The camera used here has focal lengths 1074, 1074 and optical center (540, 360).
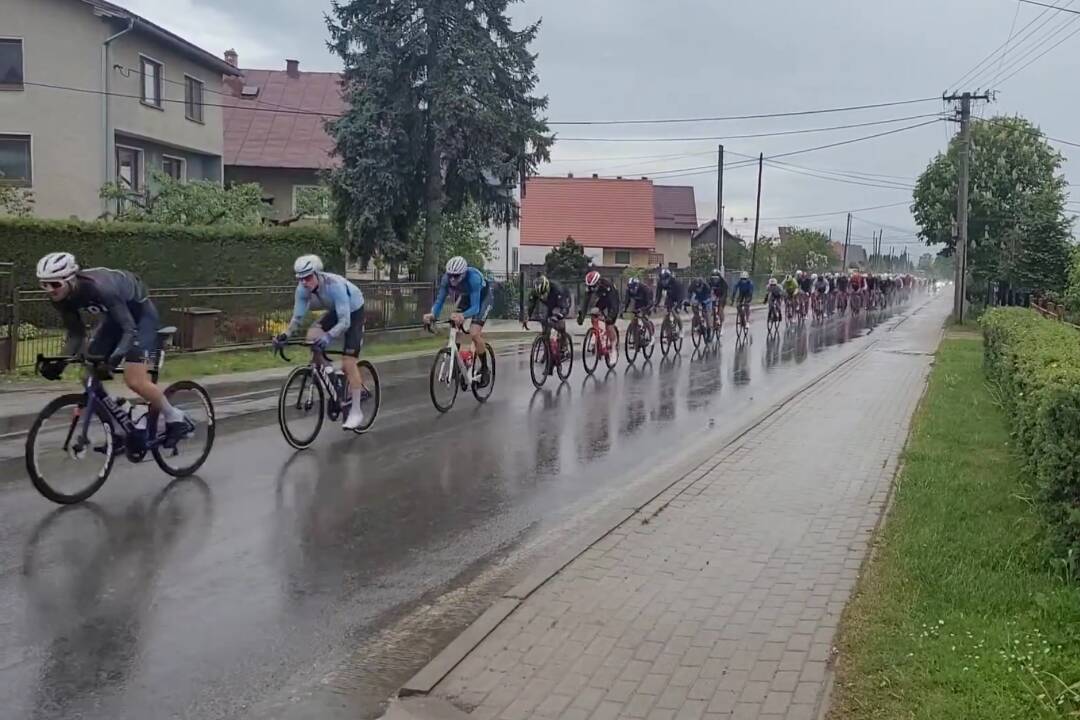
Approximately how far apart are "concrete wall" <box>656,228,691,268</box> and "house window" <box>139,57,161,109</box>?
5062cm

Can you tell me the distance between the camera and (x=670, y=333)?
21891mm

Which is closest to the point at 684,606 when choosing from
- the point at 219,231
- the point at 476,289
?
the point at 476,289

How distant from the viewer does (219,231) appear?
24.3 m

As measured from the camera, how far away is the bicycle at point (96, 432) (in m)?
7.38

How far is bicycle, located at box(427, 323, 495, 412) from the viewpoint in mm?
12656

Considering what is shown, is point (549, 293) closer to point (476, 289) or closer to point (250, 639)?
point (476, 289)

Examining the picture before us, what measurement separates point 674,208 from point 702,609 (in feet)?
257

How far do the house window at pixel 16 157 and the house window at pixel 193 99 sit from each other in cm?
640

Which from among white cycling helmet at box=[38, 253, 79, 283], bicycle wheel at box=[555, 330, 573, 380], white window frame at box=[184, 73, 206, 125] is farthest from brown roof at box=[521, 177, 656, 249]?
white cycling helmet at box=[38, 253, 79, 283]

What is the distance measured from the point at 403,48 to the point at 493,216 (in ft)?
16.8

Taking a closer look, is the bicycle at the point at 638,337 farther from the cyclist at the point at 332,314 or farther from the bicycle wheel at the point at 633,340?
the cyclist at the point at 332,314

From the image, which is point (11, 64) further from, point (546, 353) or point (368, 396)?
point (368, 396)

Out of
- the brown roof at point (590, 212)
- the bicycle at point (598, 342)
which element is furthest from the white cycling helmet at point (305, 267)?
the brown roof at point (590, 212)

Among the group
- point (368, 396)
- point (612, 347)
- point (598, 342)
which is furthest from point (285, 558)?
point (612, 347)
